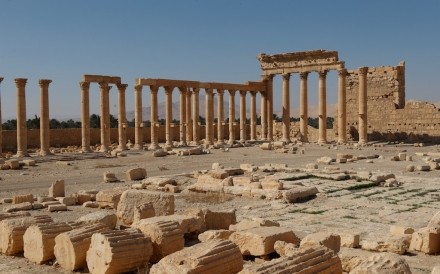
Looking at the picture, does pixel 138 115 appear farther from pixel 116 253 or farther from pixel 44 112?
pixel 116 253

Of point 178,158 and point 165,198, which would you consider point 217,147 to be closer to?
point 178,158

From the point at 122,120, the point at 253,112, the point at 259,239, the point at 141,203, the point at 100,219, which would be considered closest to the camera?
the point at 259,239

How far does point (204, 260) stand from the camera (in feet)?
24.0

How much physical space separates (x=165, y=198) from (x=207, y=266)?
5.57 meters

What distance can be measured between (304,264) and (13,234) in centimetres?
574

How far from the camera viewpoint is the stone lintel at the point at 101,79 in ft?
125

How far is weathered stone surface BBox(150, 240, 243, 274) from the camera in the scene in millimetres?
7078

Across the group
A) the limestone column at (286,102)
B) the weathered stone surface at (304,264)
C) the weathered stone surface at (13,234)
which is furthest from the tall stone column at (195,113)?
the weathered stone surface at (304,264)

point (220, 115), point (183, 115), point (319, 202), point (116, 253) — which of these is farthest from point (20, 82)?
point (116, 253)

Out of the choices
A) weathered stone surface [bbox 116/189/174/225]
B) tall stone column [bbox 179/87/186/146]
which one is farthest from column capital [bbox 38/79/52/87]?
weathered stone surface [bbox 116/189/174/225]

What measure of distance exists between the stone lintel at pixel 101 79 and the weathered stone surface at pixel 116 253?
31.0 m

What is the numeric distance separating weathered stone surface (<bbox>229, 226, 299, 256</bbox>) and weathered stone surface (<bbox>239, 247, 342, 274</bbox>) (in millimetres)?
1507

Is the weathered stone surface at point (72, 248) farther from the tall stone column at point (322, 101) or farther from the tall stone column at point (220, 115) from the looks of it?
the tall stone column at point (322, 101)

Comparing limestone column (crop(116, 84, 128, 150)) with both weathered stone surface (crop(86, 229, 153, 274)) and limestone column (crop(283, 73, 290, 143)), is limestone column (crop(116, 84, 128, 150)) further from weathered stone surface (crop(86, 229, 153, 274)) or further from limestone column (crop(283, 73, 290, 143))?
weathered stone surface (crop(86, 229, 153, 274))
